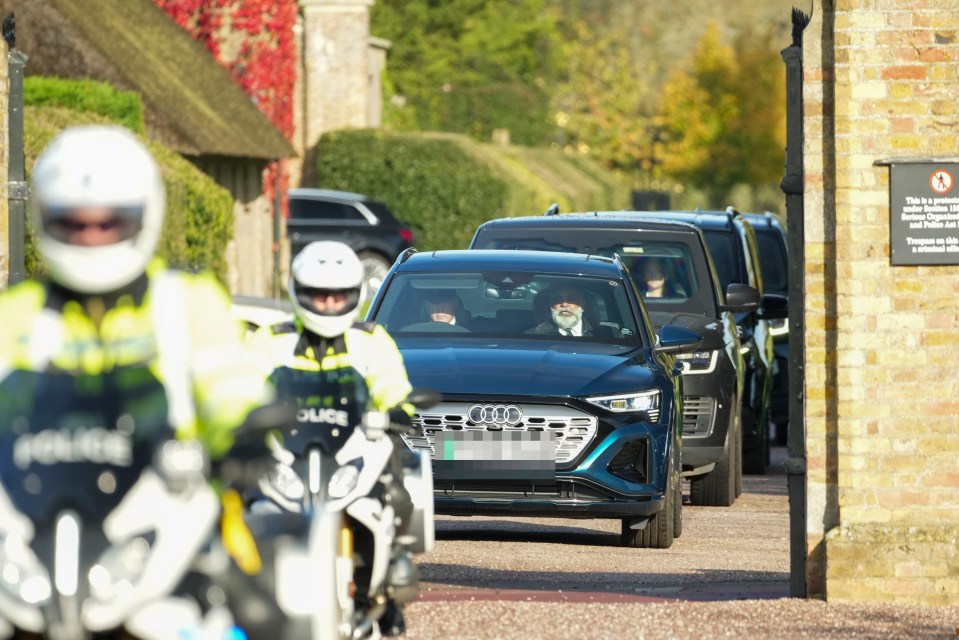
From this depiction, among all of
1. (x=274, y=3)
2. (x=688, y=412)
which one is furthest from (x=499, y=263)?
(x=274, y=3)

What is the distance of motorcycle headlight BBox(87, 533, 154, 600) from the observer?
422cm

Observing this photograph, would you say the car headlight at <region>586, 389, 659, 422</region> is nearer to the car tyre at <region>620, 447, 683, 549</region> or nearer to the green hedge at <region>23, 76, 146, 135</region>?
the car tyre at <region>620, 447, 683, 549</region>

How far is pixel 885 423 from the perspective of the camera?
8.50m

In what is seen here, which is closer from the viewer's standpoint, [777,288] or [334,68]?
[777,288]

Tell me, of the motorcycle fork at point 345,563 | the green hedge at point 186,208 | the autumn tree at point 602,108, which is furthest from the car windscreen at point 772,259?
the autumn tree at point 602,108

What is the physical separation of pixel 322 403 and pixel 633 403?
376 cm

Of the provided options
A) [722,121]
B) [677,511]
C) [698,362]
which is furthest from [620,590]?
[722,121]

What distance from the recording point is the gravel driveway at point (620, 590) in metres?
7.89

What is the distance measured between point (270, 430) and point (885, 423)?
4.58m

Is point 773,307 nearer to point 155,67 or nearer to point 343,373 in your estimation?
point 343,373

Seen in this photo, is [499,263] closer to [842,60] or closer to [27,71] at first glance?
[842,60]

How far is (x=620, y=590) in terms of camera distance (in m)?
9.11

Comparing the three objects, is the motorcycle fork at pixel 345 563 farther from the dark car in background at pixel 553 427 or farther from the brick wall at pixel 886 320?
the dark car in background at pixel 553 427

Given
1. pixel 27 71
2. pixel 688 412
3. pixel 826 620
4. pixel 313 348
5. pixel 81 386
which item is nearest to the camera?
pixel 81 386
